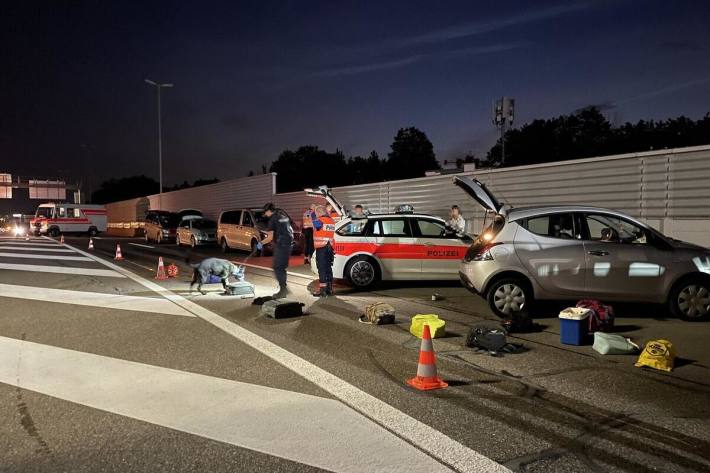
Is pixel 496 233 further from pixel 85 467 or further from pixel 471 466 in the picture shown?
pixel 85 467

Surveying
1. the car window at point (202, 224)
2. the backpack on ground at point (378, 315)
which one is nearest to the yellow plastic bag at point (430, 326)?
the backpack on ground at point (378, 315)

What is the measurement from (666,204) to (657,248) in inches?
190

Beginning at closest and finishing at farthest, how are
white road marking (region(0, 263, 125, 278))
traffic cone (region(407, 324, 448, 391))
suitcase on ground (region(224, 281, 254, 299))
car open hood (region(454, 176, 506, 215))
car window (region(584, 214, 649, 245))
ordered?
traffic cone (region(407, 324, 448, 391))
car window (region(584, 214, 649, 245))
car open hood (region(454, 176, 506, 215))
suitcase on ground (region(224, 281, 254, 299))
white road marking (region(0, 263, 125, 278))

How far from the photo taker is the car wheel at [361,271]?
11148mm

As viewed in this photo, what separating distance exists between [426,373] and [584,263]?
409 cm

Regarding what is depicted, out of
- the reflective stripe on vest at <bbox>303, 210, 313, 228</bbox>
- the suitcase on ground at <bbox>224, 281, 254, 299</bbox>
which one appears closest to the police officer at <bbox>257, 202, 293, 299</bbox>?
the reflective stripe on vest at <bbox>303, 210, 313, 228</bbox>

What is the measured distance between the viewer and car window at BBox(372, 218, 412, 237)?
11.2 m

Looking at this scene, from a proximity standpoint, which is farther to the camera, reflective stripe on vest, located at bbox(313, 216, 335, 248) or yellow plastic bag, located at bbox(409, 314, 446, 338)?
reflective stripe on vest, located at bbox(313, 216, 335, 248)

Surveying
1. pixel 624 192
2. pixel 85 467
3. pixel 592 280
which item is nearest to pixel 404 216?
pixel 592 280

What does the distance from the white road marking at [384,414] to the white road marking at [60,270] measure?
Answer: 8.36 metres

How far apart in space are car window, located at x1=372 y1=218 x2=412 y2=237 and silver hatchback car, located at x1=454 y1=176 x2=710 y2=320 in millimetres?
3061

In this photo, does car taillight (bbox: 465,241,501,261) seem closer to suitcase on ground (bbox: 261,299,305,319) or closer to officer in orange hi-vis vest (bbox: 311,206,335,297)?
suitcase on ground (bbox: 261,299,305,319)

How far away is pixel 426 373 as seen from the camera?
491 centimetres

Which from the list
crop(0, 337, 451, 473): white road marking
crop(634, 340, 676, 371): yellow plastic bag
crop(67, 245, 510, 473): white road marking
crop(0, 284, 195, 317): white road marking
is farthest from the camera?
crop(0, 284, 195, 317): white road marking
